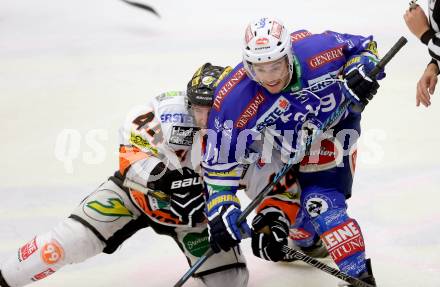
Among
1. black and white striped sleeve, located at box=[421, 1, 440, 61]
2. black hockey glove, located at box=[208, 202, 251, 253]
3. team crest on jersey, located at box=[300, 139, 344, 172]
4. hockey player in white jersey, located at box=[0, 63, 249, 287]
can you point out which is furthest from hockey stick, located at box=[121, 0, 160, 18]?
black and white striped sleeve, located at box=[421, 1, 440, 61]

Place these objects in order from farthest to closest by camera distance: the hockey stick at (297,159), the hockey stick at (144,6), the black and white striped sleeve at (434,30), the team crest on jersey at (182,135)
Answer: the hockey stick at (144,6)
the team crest on jersey at (182,135)
the hockey stick at (297,159)
the black and white striped sleeve at (434,30)

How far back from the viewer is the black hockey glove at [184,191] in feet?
10.8

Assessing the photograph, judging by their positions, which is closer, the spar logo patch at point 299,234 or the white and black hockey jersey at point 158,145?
the white and black hockey jersey at point 158,145

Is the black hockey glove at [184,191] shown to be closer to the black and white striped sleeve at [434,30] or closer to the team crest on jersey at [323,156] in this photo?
the team crest on jersey at [323,156]

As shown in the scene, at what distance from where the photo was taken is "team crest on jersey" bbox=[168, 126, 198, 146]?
10.9 feet

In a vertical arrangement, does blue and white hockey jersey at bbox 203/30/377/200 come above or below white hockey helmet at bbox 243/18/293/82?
below

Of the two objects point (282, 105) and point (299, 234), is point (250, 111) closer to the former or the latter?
point (282, 105)

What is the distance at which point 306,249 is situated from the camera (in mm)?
3883

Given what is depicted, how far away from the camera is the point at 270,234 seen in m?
3.34

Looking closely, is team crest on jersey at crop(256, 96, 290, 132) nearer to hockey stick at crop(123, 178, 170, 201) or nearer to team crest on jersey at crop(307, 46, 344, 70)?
team crest on jersey at crop(307, 46, 344, 70)

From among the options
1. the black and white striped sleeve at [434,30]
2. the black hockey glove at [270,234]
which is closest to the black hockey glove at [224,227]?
the black hockey glove at [270,234]

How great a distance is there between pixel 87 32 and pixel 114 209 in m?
3.45

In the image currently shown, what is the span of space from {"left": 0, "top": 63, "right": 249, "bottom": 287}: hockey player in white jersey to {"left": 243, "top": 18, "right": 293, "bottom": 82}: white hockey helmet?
26 centimetres

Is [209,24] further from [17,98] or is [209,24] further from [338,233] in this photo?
[338,233]
